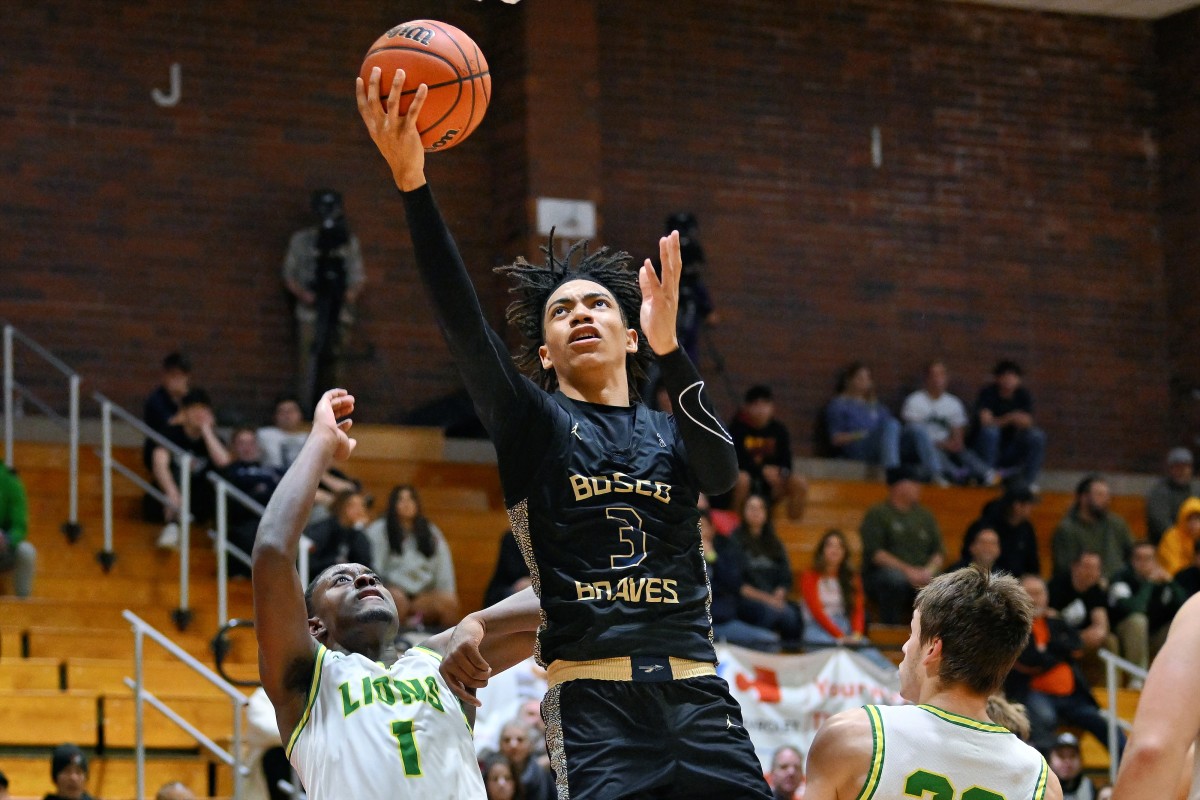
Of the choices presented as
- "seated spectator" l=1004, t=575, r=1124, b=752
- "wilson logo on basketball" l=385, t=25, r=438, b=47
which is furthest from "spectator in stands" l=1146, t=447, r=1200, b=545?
"wilson logo on basketball" l=385, t=25, r=438, b=47

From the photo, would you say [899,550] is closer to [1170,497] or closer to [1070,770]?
[1070,770]

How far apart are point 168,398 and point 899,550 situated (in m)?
5.39

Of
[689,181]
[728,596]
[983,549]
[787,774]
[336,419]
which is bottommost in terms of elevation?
[787,774]

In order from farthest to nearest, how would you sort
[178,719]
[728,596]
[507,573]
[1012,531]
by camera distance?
1. [1012,531]
2. [728,596]
3. [507,573]
4. [178,719]

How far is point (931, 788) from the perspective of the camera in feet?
13.0

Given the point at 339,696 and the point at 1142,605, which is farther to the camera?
the point at 1142,605

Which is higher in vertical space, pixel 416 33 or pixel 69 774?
pixel 416 33

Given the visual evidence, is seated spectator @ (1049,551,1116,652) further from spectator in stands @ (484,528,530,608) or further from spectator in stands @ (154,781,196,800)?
spectator in stands @ (154,781,196,800)

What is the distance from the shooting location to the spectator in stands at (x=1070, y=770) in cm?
1072

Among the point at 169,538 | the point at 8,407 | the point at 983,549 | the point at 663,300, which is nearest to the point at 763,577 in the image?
the point at 983,549

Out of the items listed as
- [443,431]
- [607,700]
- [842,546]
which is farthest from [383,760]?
[443,431]

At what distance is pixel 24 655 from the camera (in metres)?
10.3

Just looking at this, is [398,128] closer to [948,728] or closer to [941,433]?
[948,728]

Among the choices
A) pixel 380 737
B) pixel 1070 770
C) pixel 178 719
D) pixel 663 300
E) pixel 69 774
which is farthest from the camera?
pixel 1070 770
